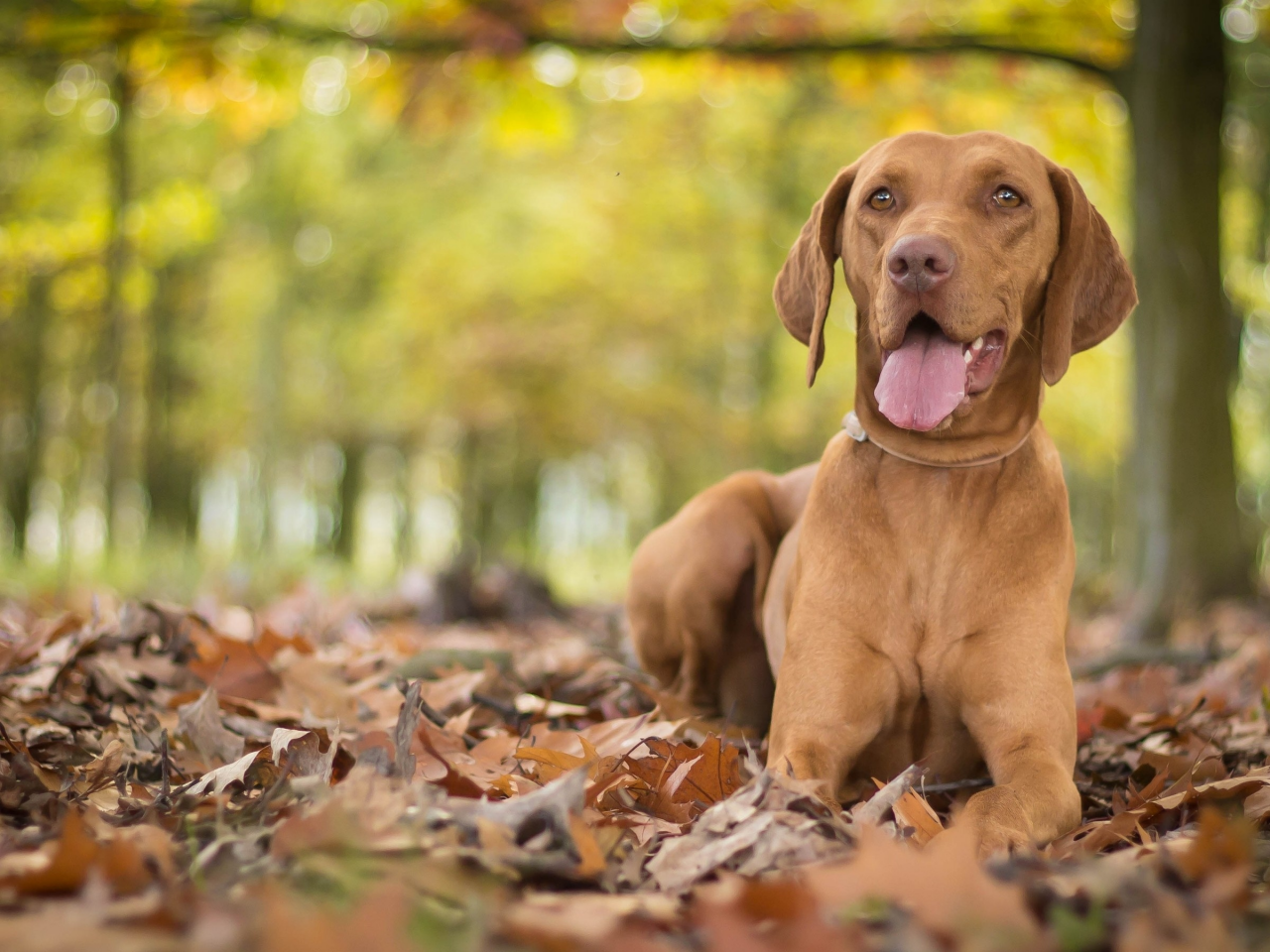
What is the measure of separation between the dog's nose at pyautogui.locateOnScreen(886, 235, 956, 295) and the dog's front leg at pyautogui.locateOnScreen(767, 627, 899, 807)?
912 mm

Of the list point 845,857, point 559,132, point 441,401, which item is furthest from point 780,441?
point 845,857

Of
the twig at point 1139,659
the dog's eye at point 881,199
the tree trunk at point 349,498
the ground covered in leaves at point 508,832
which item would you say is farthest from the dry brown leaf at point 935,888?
the tree trunk at point 349,498

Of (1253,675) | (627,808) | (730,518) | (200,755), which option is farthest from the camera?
(1253,675)

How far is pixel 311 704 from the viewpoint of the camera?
11.9ft

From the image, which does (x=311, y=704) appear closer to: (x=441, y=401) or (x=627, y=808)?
(x=627, y=808)

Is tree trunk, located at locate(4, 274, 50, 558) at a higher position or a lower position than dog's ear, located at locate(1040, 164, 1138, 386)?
lower

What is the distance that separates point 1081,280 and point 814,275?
759mm

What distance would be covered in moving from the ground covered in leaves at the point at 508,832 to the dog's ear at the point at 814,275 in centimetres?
122

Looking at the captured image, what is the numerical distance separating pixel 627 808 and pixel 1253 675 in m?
3.16

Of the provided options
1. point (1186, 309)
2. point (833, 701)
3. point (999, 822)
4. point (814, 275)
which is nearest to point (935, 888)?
point (999, 822)

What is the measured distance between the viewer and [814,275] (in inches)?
136

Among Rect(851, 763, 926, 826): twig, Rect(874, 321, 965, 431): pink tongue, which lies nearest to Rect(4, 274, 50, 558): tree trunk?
Rect(874, 321, 965, 431): pink tongue

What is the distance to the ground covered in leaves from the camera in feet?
4.84

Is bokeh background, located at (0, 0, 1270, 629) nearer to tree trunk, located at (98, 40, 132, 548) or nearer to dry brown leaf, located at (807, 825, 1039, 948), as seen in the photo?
tree trunk, located at (98, 40, 132, 548)
